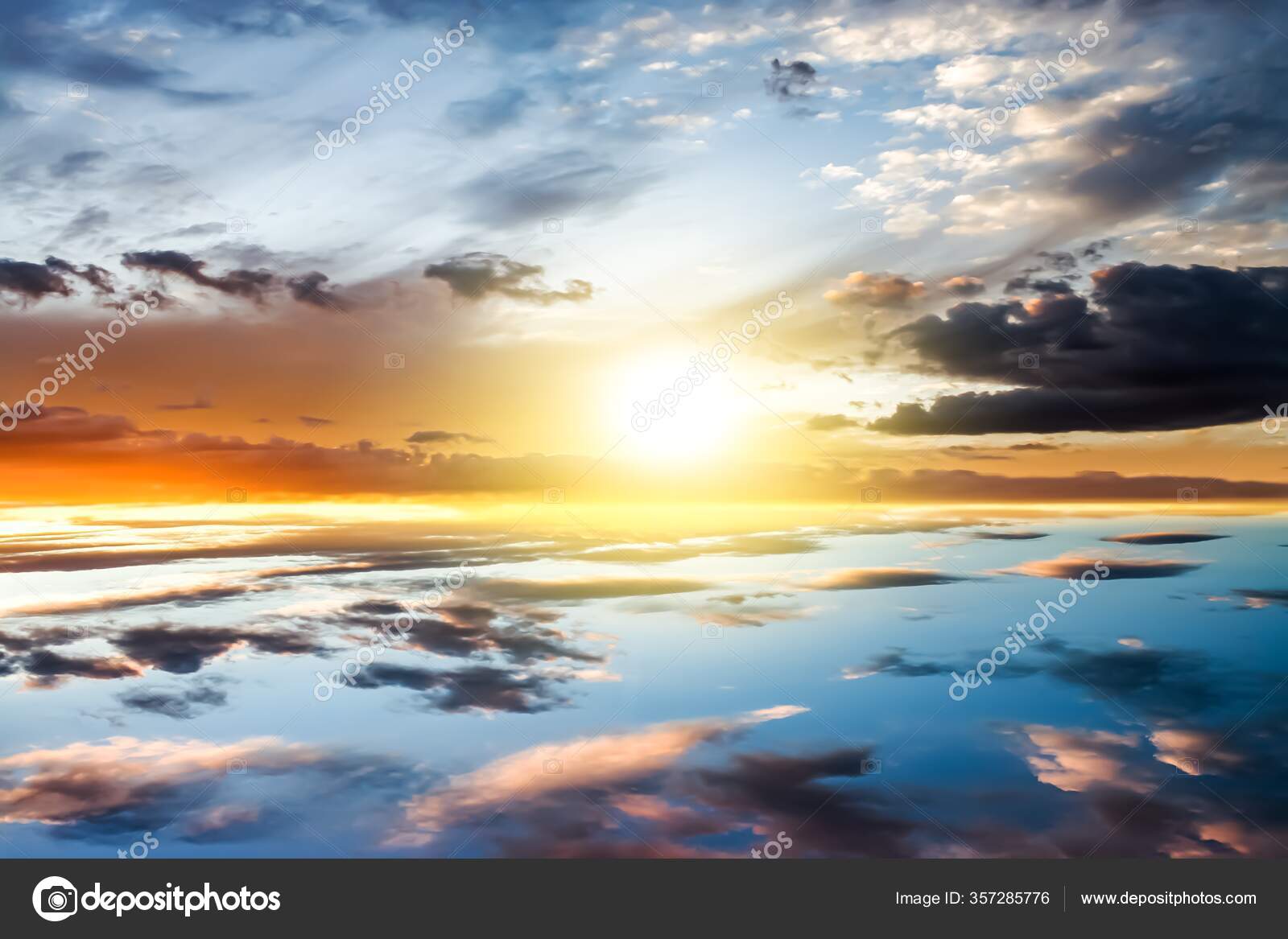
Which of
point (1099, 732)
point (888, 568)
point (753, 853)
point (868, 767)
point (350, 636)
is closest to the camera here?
point (753, 853)

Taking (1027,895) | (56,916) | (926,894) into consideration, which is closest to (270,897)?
(56,916)

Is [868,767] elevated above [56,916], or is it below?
above

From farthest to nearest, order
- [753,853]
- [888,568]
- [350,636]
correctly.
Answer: [888,568] < [350,636] < [753,853]

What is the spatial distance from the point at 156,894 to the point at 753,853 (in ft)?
37.1

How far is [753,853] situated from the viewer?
14.2 m

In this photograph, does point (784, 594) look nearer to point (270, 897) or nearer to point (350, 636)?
point (350, 636)

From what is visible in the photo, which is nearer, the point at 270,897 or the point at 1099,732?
the point at 270,897

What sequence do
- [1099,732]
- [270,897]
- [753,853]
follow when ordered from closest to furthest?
[270,897] → [753,853] → [1099,732]

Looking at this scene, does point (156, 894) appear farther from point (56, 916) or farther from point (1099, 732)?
point (1099, 732)

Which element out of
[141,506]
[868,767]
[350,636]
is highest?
[141,506]

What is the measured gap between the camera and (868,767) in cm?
1579

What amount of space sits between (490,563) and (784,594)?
8485mm

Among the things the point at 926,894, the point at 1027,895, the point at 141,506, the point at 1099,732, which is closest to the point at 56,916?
the point at 141,506

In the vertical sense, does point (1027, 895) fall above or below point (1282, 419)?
below
